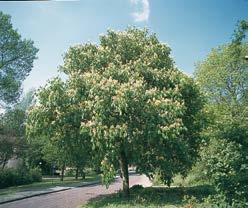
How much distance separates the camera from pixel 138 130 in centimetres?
2344

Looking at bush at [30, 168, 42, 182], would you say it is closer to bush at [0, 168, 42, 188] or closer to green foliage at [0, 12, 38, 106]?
bush at [0, 168, 42, 188]

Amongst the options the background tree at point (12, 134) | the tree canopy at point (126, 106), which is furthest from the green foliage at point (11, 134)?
the tree canopy at point (126, 106)

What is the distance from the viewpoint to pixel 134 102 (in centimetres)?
2247

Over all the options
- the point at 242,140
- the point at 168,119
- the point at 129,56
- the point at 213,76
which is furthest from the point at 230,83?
the point at 242,140

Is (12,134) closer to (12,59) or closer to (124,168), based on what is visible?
(12,59)

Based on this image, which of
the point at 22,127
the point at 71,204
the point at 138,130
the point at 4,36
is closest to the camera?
the point at 138,130

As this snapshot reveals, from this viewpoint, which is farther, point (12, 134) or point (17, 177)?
point (17, 177)

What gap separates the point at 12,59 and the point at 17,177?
57.6 feet

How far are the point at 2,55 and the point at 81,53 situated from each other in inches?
663

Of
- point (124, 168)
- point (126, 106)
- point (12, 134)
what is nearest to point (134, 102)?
point (126, 106)

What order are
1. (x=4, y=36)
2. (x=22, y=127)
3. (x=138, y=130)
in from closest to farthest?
(x=138, y=130) < (x=4, y=36) < (x=22, y=127)

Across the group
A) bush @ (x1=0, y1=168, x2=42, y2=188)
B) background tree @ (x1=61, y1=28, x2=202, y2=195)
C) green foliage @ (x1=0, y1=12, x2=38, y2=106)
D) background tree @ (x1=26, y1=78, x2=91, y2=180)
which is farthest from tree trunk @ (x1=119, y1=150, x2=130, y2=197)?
bush @ (x1=0, y1=168, x2=42, y2=188)

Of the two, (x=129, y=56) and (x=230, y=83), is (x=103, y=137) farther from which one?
(x=230, y=83)

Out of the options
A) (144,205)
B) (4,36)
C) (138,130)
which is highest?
(4,36)
